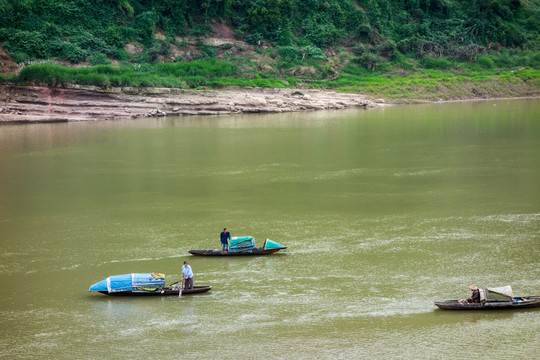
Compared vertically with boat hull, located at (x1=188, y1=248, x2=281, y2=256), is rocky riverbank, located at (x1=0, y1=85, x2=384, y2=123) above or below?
above

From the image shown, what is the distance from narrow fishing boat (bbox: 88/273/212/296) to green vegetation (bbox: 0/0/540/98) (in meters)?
47.4

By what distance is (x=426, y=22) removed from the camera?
298 ft

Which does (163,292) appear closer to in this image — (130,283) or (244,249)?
(130,283)

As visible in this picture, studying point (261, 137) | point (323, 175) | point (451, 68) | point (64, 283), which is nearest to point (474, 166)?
point (323, 175)

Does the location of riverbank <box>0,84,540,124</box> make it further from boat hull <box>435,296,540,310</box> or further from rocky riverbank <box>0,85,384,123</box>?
boat hull <box>435,296,540,310</box>

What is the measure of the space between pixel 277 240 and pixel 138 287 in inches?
272

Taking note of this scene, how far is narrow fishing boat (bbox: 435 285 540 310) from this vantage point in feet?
61.9

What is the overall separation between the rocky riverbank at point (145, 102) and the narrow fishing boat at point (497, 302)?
50.0m

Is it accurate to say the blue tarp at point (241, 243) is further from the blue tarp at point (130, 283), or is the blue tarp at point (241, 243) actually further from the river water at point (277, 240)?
the blue tarp at point (130, 283)

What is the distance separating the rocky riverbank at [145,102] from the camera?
2459 inches

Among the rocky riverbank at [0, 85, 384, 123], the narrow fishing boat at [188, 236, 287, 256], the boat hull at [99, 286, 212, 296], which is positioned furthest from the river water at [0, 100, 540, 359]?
the rocky riverbank at [0, 85, 384, 123]

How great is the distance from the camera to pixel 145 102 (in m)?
66.0

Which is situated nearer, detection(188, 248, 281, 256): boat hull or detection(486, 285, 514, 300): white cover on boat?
detection(486, 285, 514, 300): white cover on boat

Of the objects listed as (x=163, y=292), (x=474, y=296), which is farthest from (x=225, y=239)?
(x=474, y=296)
